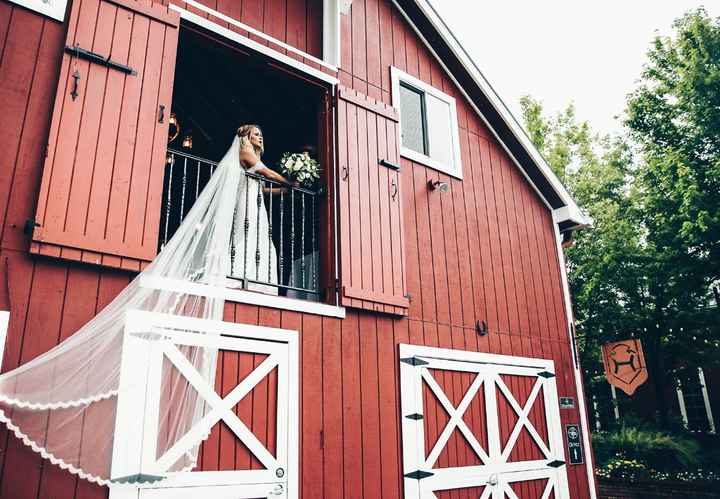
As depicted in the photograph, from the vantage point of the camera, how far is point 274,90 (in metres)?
6.64

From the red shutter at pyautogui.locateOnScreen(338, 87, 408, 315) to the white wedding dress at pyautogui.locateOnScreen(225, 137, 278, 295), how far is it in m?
0.67

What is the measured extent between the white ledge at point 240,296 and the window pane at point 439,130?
2.73 metres

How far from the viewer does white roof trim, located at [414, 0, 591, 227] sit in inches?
272

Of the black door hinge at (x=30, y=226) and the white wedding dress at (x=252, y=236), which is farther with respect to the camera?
the white wedding dress at (x=252, y=236)

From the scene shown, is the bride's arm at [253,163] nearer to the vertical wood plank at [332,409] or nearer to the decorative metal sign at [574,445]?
the vertical wood plank at [332,409]

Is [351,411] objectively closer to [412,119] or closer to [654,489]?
[412,119]

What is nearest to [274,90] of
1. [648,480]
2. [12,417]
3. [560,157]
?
[12,417]

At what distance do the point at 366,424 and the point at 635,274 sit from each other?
1069cm

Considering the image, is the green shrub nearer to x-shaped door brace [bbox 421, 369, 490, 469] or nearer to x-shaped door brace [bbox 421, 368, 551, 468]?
x-shaped door brace [bbox 421, 368, 551, 468]

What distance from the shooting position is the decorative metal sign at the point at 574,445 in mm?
6539

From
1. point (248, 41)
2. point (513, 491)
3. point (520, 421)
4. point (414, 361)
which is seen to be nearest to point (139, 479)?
point (414, 361)

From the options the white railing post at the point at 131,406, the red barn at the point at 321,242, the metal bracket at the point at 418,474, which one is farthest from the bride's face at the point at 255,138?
the metal bracket at the point at 418,474

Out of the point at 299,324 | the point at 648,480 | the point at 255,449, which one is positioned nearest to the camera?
the point at 255,449

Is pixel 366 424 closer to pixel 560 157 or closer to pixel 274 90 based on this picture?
pixel 274 90
